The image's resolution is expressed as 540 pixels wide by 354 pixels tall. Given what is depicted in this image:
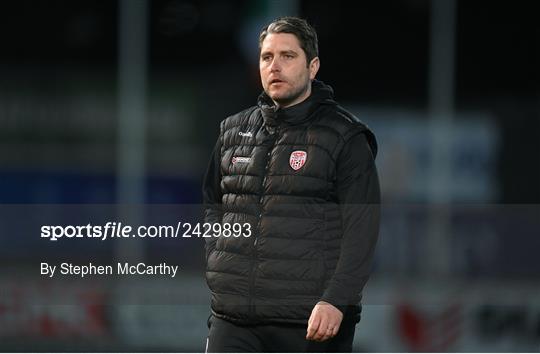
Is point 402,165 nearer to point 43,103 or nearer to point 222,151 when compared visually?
point 43,103

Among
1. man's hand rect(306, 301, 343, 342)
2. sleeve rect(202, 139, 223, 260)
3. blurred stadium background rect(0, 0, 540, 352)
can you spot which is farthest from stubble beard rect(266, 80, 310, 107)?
blurred stadium background rect(0, 0, 540, 352)

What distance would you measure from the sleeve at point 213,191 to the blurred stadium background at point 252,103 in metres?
6.13

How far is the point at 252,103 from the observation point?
42.0 ft

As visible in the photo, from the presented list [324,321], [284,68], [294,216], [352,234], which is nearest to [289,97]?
[284,68]

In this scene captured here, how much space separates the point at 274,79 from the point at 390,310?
19.1ft

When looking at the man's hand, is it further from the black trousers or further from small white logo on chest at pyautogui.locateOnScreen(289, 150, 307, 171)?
small white logo on chest at pyautogui.locateOnScreen(289, 150, 307, 171)

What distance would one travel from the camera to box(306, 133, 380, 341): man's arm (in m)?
3.92

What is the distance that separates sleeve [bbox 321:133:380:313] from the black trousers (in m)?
0.17

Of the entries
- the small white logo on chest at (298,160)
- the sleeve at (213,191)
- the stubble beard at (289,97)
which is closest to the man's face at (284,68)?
the stubble beard at (289,97)

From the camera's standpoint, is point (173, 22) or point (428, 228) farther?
point (173, 22)

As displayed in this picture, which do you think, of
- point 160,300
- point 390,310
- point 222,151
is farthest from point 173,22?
point 222,151

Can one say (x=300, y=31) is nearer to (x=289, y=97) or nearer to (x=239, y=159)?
(x=289, y=97)

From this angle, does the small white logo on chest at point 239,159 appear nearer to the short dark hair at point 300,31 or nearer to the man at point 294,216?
the man at point 294,216

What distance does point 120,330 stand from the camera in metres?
10.1
